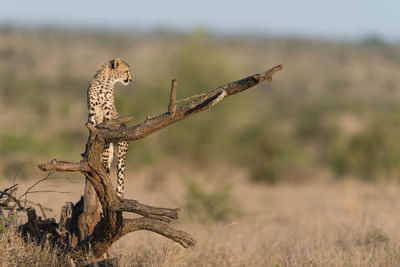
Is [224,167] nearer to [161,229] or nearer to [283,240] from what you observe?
[283,240]

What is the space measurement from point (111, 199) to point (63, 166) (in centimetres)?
58

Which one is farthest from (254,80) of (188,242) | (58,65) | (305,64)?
(305,64)

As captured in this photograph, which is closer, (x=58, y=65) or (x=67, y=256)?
(x=67, y=256)

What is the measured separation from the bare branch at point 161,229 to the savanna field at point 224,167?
28 centimetres

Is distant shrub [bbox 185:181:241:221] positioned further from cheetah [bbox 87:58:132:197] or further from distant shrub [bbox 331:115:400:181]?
distant shrub [bbox 331:115:400:181]

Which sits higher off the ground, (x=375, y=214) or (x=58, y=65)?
(x=58, y=65)

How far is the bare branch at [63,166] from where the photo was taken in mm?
4115

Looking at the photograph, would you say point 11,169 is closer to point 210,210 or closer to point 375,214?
point 210,210

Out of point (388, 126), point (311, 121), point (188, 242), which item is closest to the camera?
point (188, 242)

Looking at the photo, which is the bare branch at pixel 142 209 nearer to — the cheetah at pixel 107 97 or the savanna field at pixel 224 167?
the savanna field at pixel 224 167

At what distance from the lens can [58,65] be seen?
49.2 m

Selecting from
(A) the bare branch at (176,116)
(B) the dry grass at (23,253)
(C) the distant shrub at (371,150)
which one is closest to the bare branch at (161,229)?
(B) the dry grass at (23,253)

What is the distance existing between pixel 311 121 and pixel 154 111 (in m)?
12.8

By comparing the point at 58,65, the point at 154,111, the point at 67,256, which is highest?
the point at 58,65
